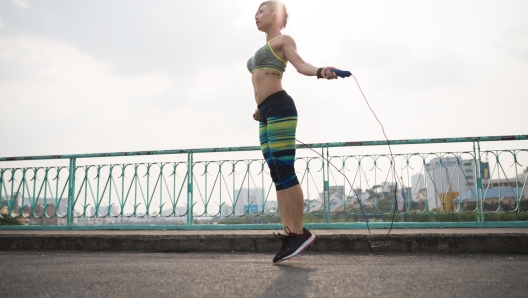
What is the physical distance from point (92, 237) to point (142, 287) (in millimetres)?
2716

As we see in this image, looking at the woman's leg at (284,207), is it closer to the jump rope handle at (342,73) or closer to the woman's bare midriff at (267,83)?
the woman's bare midriff at (267,83)

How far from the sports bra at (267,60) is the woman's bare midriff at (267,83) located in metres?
0.03

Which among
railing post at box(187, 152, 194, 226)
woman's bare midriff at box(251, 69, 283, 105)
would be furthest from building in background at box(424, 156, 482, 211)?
woman's bare midriff at box(251, 69, 283, 105)

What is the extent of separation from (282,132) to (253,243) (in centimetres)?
134

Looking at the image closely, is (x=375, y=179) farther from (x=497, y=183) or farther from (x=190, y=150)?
(x=190, y=150)

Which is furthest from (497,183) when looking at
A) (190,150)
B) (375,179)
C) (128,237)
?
A: (128,237)

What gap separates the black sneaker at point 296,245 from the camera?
2885mm

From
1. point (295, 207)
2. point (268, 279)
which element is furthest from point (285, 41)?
point (268, 279)

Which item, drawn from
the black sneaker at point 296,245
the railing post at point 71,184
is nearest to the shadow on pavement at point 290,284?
the black sneaker at point 296,245

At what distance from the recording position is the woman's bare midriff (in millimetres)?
3131

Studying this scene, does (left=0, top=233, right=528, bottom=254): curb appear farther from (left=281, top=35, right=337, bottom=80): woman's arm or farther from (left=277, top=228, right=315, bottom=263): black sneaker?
(left=281, top=35, right=337, bottom=80): woman's arm

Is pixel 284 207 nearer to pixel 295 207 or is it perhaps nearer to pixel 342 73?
pixel 295 207

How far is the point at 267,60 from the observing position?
3162mm

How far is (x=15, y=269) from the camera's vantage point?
2.72 metres
